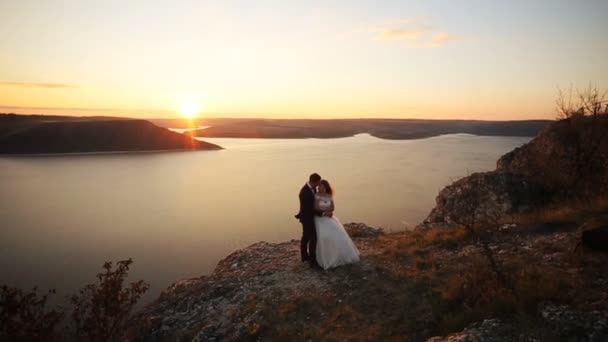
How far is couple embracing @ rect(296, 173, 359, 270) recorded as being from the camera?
1035 centimetres

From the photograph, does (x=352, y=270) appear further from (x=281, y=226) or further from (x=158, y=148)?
(x=158, y=148)

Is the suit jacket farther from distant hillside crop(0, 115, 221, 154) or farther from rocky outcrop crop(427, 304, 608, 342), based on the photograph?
distant hillside crop(0, 115, 221, 154)

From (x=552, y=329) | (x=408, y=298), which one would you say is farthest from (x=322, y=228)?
(x=552, y=329)

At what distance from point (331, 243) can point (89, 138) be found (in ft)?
371

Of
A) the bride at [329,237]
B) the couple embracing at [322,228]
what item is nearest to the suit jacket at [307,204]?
the couple embracing at [322,228]

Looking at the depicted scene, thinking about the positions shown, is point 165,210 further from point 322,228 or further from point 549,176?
point 549,176

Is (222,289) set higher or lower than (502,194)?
lower

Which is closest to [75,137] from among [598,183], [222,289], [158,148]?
[158,148]

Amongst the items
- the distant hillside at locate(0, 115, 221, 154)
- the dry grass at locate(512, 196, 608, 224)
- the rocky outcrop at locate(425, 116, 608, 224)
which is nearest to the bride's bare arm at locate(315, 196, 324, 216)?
the dry grass at locate(512, 196, 608, 224)

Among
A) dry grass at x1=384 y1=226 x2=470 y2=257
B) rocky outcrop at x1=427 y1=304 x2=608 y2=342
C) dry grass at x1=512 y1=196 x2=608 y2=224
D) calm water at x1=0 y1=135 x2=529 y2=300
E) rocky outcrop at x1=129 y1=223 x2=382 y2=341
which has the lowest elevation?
calm water at x1=0 y1=135 x2=529 y2=300

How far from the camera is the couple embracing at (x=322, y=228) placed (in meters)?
10.4

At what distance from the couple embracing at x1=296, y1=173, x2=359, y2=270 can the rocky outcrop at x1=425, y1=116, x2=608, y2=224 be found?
10.3 metres

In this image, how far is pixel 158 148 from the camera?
10812cm

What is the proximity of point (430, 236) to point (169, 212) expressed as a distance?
29.2 meters
